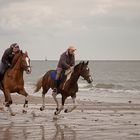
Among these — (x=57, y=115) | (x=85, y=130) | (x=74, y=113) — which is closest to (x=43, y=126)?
(x=85, y=130)

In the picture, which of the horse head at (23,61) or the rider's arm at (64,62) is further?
the rider's arm at (64,62)

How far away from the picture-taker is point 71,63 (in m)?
19.4

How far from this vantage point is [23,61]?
59.6ft

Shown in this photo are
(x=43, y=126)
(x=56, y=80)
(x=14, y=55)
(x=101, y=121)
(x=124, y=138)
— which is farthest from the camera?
(x=56, y=80)

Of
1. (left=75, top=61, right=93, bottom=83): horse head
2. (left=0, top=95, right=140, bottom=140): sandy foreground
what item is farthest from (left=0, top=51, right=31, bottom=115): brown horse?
(left=75, top=61, right=93, bottom=83): horse head

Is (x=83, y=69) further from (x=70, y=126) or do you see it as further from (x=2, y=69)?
(x=70, y=126)

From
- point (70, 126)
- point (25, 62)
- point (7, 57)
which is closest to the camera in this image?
point (70, 126)

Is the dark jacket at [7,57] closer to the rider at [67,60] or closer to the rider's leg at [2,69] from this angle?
the rider's leg at [2,69]

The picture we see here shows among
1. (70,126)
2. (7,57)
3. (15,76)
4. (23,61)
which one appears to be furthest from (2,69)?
(70,126)

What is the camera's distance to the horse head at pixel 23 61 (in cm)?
1798

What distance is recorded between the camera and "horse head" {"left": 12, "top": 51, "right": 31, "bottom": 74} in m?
18.0

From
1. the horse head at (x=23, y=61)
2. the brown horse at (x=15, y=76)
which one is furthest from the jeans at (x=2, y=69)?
the horse head at (x=23, y=61)

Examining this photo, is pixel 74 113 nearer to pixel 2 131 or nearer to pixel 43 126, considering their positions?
pixel 43 126

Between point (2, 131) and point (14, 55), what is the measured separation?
15.3 feet
